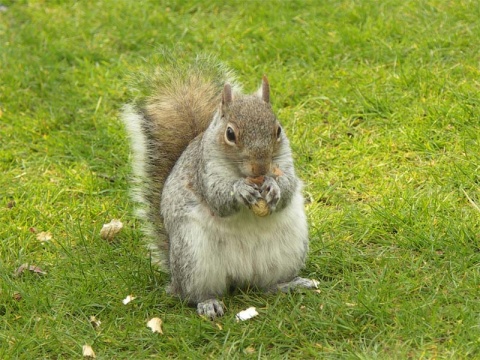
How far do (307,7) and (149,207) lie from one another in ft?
6.23

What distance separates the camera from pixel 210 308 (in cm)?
265

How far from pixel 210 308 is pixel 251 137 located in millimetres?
562

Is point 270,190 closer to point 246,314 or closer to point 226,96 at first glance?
point 226,96

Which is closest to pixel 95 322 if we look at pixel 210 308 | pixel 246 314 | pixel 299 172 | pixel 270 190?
pixel 210 308

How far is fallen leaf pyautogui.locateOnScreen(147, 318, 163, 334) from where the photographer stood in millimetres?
2607

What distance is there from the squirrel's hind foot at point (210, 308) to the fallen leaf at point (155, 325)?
12cm

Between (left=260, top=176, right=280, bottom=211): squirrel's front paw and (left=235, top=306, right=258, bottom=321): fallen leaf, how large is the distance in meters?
0.36

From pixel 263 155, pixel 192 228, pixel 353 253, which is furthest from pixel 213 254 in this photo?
pixel 353 253

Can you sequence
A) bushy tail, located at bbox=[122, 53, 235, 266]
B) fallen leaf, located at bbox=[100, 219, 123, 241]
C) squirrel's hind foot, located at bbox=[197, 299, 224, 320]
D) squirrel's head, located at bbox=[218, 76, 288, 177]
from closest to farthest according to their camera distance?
squirrel's head, located at bbox=[218, 76, 288, 177] < squirrel's hind foot, located at bbox=[197, 299, 224, 320] < bushy tail, located at bbox=[122, 53, 235, 266] < fallen leaf, located at bbox=[100, 219, 123, 241]

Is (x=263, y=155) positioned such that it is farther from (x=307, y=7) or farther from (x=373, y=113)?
(x=307, y=7)

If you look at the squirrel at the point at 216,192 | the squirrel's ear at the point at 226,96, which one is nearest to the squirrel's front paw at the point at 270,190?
the squirrel at the point at 216,192

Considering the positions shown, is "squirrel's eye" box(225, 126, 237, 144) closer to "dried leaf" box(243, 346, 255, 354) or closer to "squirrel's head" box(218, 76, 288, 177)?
"squirrel's head" box(218, 76, 288, 177)

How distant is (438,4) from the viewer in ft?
13.9

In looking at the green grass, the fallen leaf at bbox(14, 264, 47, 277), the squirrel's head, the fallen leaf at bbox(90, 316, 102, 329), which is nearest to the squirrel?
the squirrel's head
